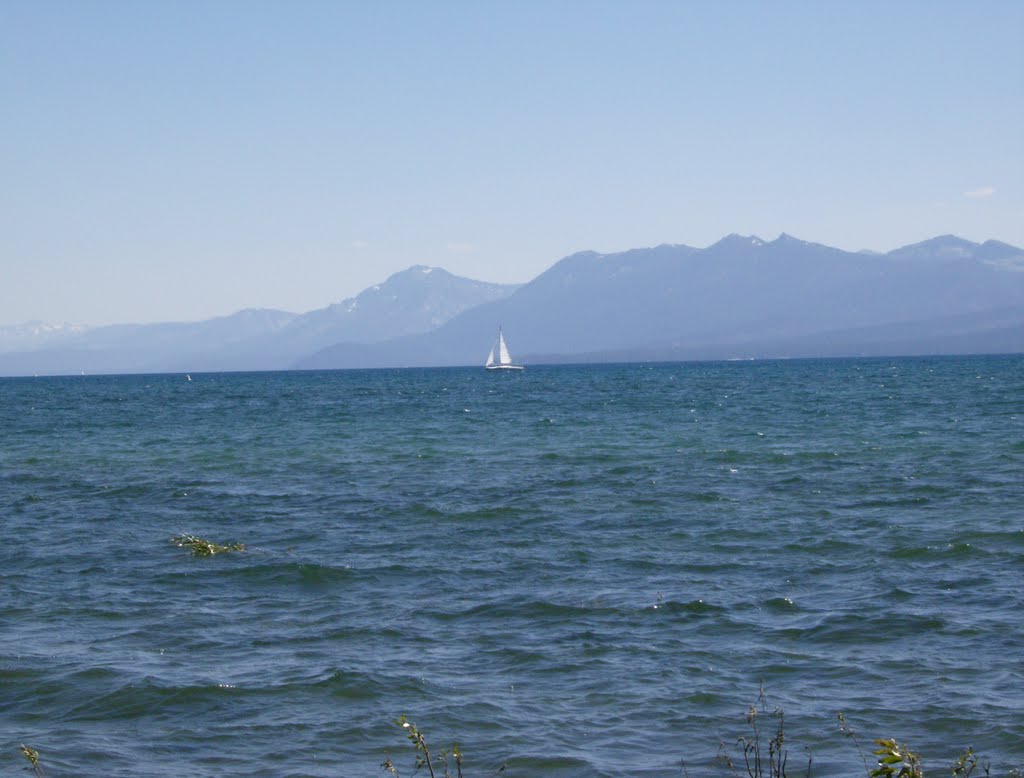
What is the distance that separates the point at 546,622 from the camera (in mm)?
15992

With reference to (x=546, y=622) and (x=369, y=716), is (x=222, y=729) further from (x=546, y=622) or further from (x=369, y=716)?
(x=546, y=622)

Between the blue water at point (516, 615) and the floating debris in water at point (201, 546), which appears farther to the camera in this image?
the floating debris in water at point (201, 546)

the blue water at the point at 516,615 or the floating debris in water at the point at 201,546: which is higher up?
the floating debris in water at the point at 201,546

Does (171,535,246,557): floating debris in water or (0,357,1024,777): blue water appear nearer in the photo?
(0,357,1024,777): blue water

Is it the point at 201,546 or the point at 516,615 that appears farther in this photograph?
the point at 201,546

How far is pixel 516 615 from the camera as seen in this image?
1642 cm

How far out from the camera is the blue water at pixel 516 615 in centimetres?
1178

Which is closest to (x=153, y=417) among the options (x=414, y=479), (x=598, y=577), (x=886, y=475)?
(x=414, y=479)

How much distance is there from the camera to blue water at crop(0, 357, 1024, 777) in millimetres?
11781

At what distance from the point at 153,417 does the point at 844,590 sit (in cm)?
6370

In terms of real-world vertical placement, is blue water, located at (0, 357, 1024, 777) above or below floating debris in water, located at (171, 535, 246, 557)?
below

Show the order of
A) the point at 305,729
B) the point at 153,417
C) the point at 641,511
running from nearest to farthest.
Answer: the point at 305,729, the point at 641,511, the point at 153,417

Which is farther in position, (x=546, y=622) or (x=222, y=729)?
(x=546, y=622)

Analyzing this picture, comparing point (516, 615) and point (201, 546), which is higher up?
point (201, 546)
